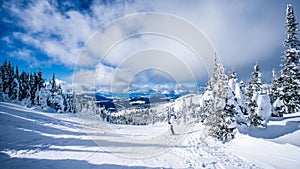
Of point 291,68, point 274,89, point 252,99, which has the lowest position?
point 252,99

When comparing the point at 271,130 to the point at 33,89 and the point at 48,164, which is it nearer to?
the point at 48,164

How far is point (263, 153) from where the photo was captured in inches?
372

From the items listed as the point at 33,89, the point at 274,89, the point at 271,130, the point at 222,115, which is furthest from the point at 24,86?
the point at 274,89

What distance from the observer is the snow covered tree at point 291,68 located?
61.2 feet

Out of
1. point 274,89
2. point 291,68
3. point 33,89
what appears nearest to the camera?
point 291,68

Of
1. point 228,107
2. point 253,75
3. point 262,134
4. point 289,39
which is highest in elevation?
point 289,39

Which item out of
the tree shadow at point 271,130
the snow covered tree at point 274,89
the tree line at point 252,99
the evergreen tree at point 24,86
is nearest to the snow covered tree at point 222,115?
the tree line at point 252,99

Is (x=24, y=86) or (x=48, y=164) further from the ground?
(x=24, y=86)

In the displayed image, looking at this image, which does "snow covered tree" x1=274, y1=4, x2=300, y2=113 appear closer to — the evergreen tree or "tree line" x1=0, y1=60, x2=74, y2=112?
"tree line" x1=0, y1=60, x2=74, y2=112

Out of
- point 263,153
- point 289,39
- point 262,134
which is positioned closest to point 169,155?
point 263,153

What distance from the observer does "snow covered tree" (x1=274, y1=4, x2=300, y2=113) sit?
1866 centimetres

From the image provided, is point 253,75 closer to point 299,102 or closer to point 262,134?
point 299,102

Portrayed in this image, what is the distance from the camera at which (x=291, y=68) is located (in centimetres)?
1884

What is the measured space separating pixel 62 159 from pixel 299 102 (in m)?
24.3
